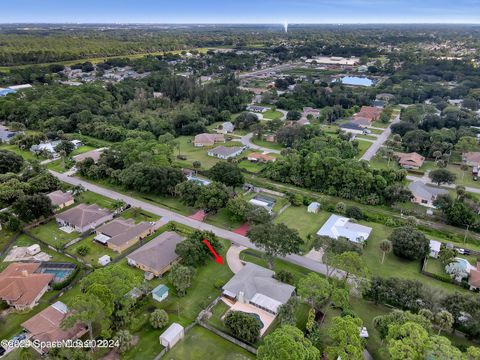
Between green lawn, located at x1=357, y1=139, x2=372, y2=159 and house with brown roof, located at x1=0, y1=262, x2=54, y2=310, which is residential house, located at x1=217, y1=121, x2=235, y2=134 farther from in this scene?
house with brown roof, located at x1=0, y1=262, x2=54, y2=310

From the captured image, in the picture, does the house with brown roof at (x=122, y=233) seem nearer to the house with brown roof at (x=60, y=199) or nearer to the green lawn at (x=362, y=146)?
the house with brown roof at (x=60, y=199)

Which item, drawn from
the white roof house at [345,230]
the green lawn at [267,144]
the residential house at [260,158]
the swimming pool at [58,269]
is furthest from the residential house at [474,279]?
the green lawn at [267,144]

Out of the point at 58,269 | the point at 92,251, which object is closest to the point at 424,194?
the point at 92,251

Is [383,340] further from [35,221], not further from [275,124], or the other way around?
[275,124]

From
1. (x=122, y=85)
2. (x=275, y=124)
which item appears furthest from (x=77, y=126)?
(x=275, y=124)

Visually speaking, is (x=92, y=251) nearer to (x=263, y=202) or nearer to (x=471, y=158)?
(x=263, y=202)

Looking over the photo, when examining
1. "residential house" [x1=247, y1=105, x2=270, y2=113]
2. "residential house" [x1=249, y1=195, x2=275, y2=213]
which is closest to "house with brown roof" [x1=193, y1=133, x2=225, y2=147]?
"residential house" [x1=249, y1=195, x2=275, y2=213]

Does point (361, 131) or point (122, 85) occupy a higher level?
point (122, 85)
